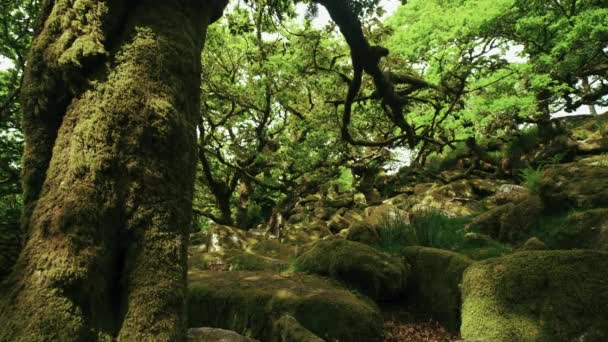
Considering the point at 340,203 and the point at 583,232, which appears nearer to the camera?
the point at 583,232

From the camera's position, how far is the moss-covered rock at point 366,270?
5156 millimetres

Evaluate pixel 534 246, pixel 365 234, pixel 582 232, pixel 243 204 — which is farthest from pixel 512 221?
pixel 243 204

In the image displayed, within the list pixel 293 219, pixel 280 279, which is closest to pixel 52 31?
pixel 280 279

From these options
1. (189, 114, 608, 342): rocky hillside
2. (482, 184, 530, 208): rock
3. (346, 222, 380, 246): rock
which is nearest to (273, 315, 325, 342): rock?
(189, 114, 608, 342): rocky hillside

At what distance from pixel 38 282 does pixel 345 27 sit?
355cm

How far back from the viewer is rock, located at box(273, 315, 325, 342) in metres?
3.22

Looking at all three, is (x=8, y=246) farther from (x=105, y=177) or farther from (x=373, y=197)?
(x=373, y=197)

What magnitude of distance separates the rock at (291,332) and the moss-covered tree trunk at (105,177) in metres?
1.19

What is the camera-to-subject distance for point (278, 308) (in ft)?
13.5

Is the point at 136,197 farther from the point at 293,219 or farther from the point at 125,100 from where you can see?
the point at 293,219

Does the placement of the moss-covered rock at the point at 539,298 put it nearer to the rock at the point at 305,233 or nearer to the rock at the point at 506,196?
the rock at the point at 506,196

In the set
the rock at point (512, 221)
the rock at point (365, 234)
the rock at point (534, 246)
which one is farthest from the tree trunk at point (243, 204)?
the rock at point (534, 246)

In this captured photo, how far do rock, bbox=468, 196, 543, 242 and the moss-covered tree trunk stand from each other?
6155mm

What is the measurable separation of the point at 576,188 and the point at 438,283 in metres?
3.78
